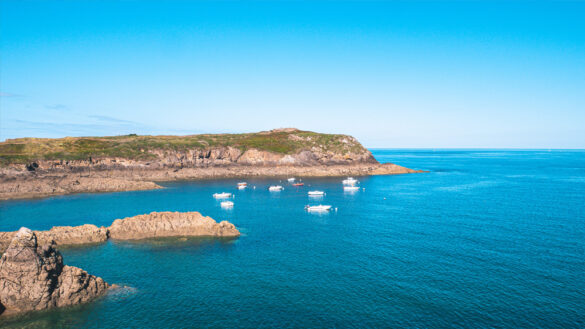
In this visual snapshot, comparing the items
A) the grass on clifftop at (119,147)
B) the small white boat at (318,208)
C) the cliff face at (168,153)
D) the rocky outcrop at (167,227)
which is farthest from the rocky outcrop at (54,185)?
the small white boat at (318,208)

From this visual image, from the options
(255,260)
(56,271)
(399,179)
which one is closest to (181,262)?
(255,260)

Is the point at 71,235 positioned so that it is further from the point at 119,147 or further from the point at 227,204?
the point at 119,147

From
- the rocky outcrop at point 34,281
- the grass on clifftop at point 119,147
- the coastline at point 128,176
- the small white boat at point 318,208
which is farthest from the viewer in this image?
the grass on clifftop at point 119,147

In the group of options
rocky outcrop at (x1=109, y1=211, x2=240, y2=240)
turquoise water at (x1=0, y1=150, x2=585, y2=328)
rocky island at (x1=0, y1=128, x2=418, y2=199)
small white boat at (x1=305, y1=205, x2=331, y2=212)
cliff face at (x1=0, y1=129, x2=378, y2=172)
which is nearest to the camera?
turquoise water at (x1=0, y1=150, x2=585, y2=328)

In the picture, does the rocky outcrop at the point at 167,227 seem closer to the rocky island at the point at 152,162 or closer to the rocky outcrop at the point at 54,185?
the rocky outcrop at the point at 54,185

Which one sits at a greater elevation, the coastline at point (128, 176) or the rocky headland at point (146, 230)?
the coastline at point (128, 176)

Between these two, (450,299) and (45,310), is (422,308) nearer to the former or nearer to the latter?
(450,299)

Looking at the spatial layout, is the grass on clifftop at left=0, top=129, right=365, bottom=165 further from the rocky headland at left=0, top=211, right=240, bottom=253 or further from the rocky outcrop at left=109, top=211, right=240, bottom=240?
the rocky outcrop at left=109, top=211, right=240, bottom=240

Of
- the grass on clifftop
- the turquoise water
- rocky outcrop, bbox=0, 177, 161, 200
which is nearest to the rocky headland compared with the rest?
the turquoise water
